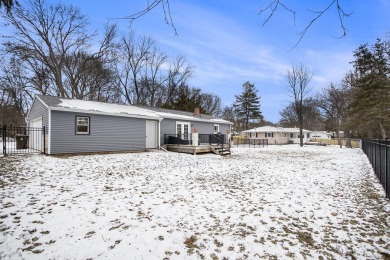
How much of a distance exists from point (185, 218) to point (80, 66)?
89.6ft

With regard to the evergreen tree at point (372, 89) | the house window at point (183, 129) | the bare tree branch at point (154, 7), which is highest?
the evergreen tree at point (372, 89)

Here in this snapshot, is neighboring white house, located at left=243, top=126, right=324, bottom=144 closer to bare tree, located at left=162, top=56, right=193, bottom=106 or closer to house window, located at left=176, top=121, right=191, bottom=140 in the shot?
bare tree, located at left=162, top=56, right=193, bottom=106

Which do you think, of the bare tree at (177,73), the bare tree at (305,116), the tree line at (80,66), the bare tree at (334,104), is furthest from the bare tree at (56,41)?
the bare tree at (305,116)

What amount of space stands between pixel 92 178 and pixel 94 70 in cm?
2358

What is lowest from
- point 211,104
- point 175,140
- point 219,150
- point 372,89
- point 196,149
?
point 219,150

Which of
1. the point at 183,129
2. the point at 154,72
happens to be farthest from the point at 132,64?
the point at 183,129

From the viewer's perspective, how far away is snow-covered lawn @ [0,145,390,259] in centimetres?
314

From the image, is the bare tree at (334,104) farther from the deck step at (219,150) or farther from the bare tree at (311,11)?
the bare tree at (311,11)

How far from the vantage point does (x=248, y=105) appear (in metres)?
53.8

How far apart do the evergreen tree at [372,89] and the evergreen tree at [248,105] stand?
29.8m

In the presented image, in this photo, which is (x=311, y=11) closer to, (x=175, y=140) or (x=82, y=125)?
(x=82, y=125)

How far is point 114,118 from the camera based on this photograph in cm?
1491

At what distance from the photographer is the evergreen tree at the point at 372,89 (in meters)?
19.2

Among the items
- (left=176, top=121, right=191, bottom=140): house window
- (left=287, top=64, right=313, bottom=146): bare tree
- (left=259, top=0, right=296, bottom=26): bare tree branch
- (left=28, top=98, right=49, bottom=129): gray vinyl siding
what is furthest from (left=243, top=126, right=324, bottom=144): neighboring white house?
(left=259, top=0, right=296, bottom=26): bare tree branch
